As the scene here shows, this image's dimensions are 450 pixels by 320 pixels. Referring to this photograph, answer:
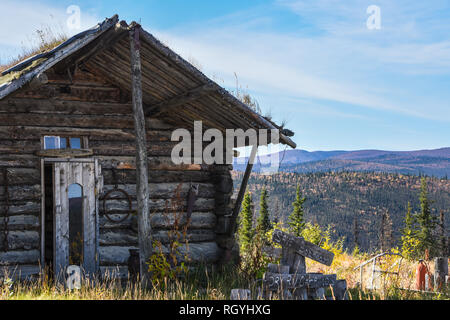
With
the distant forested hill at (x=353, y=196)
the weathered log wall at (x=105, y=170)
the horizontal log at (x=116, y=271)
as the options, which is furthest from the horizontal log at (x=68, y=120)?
the distant forested hill at (x=353, y=196)

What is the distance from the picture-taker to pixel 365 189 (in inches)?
6594

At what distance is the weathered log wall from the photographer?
9281mm

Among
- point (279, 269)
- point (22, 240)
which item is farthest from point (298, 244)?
point (22, 240)

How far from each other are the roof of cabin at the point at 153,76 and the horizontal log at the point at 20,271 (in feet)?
11.3

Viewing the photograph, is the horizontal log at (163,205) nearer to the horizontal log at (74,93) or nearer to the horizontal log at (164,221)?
the horizontal log at (164,221)

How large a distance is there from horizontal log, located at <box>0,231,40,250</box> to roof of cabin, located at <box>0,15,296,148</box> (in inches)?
118

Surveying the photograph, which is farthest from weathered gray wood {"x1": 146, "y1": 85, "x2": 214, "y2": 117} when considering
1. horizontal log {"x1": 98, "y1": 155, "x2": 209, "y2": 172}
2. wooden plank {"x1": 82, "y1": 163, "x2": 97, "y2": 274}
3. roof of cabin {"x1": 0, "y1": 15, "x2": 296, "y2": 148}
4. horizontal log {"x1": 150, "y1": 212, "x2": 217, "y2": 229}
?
horizontal log {"x1": 150, "y1": 212, "x2": 217, "y2": 229}

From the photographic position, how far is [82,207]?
31.9ft

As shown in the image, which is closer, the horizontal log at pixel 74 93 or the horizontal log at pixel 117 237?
the horizontal log at pixel 74 93

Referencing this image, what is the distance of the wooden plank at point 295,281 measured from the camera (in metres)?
7.01

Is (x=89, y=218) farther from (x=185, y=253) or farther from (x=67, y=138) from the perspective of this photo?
(x=185, y=253)
